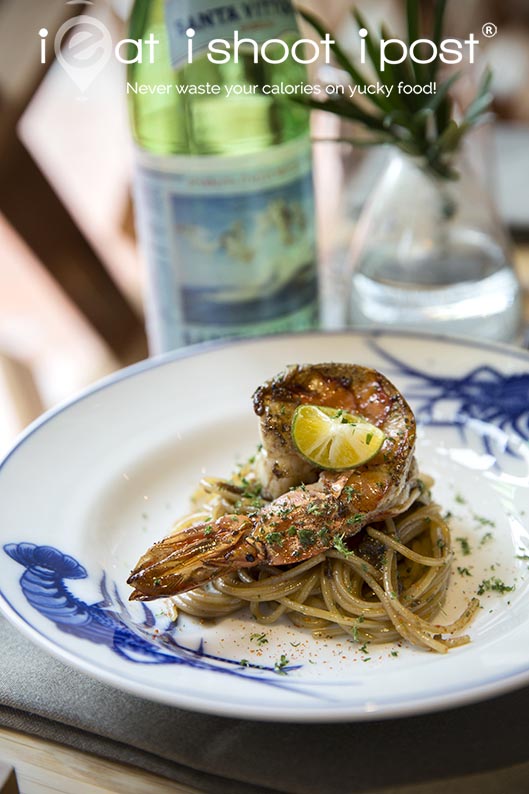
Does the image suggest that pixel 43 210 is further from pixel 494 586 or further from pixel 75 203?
pixel 494 586

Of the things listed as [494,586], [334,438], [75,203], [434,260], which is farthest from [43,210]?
[494,586]

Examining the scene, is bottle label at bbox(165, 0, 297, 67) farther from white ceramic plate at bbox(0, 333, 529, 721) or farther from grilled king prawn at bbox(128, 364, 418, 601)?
grilled king prawn at bbox(128, 364, 418, 601)

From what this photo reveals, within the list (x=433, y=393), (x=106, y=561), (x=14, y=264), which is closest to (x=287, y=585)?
(x=106, y=561)

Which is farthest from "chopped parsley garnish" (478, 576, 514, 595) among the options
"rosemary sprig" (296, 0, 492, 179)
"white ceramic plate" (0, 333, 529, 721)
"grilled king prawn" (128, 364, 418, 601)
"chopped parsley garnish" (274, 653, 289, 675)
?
"rosemary sprig" (296, 0, 492, 179)

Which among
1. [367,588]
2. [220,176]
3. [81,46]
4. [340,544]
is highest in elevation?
[81,46]

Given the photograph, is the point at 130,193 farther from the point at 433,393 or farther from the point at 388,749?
the point at 388,749

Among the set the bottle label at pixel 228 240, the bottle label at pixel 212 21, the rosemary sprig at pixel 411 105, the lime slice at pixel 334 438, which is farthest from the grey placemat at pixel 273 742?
the bottle label at pixel 212 21
